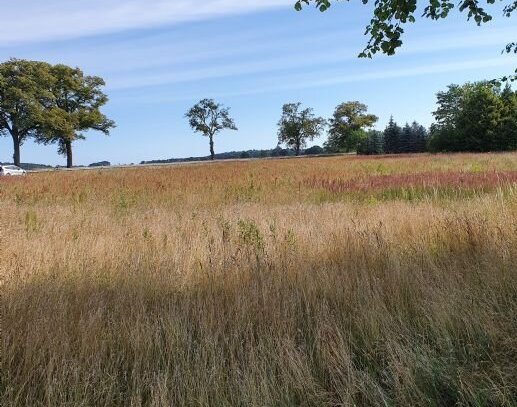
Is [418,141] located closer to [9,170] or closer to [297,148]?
[297,148]

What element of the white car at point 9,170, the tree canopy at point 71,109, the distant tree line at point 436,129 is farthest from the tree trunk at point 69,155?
the distant tree line at point 436,129

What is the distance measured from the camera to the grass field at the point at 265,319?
2.50m

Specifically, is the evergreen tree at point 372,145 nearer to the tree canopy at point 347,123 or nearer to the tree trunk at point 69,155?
the tree canopy at point 347,123

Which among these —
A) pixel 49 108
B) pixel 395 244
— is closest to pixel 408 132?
pixel 49 108

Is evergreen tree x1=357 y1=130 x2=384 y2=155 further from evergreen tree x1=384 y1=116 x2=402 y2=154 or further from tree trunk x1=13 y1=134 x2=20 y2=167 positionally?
tree trunk x1=13 y1=134 x2=20 y2=167

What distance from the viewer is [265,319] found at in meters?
3.28

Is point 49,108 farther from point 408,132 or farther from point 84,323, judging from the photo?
point 408,132

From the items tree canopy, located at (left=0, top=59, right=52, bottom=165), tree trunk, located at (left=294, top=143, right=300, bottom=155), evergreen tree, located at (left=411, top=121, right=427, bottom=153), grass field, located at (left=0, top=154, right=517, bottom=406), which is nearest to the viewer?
grass field, located at (left=0, top=154, right=517, bottom=406)

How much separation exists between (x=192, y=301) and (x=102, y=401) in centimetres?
124

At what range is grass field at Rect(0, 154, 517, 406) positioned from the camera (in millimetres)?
2498

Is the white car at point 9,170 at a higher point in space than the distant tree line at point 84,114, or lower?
lower

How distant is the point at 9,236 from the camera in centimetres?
599

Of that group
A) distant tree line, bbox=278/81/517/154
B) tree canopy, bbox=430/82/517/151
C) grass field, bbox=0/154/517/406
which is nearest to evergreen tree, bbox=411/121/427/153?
distant tree line, bbox=278/81/517/154

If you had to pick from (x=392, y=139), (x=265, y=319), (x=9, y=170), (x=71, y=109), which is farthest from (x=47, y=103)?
(x=392, y=139)
